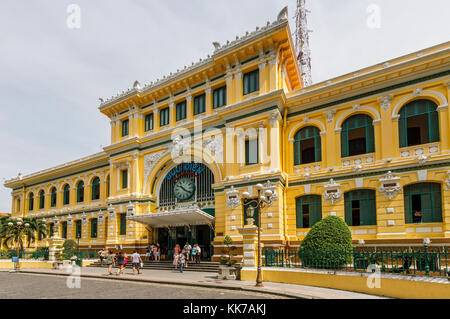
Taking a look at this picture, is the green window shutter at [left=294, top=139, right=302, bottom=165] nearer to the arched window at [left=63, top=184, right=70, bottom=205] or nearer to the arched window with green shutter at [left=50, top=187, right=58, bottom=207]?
the arched window at [left=63, top=184, right=70, bottom=205]

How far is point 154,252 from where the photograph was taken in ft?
89.1

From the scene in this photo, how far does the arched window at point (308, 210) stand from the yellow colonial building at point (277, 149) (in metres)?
0.06

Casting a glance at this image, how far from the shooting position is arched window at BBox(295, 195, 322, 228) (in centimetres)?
2242

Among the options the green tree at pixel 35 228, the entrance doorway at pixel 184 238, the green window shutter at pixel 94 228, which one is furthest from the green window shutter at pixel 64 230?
the entrance doorway at pixel 184 238

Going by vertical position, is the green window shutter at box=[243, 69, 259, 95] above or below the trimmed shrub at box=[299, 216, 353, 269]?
above

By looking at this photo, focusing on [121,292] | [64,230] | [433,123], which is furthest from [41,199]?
[433,123]

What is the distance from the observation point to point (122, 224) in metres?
31.0

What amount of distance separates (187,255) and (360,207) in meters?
11.2

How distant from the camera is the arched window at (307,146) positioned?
76.4ft

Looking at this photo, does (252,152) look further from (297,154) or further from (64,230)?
(64,230)

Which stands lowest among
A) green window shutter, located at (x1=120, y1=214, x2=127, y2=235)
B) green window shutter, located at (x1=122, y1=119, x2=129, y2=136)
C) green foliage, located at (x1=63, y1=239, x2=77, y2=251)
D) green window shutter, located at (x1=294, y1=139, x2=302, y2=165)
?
green foliage, located at (x1=63, y1=239, x2=77, y2=251)

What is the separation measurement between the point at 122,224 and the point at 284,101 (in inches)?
662

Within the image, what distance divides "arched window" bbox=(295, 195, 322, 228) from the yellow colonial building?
62mm

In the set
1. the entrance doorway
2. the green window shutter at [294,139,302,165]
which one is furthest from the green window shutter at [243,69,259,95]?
the entrance doorway
